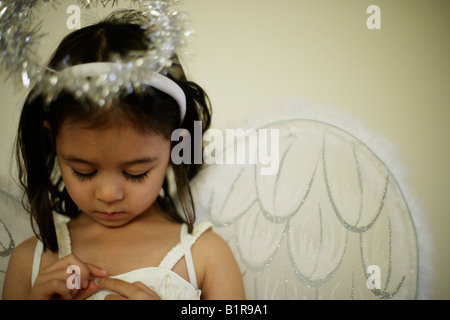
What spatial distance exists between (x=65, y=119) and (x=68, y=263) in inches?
12.3

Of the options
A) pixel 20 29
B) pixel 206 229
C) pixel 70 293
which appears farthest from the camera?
pixel 206 229

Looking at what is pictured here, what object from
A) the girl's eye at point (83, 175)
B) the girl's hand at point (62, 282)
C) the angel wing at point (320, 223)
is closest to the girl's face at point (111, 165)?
the girl's eye at point (83, 175)

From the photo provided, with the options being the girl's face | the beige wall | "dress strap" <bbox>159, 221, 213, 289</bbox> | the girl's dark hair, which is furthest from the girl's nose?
the beige wall

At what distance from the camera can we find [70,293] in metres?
0.83

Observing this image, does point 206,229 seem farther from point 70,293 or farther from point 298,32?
point 298,32

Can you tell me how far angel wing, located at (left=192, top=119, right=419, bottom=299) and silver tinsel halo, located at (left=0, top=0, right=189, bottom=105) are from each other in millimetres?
346

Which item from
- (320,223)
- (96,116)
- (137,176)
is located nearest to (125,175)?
(137,176)

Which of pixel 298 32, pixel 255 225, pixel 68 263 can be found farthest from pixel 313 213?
pixel 68 263

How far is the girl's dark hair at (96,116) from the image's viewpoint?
74 centimetres

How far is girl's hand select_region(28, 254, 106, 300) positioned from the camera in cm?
83

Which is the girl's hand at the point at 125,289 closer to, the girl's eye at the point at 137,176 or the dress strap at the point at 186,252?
the dress strap at the point at 186,252

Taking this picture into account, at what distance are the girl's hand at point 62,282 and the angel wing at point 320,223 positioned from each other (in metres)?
0.32
